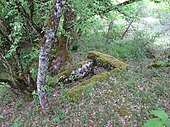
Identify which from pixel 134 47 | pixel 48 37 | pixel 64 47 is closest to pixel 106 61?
pixel 64 47

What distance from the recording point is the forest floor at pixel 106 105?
6.46m

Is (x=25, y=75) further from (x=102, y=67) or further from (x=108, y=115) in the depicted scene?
(x=108, y=115)

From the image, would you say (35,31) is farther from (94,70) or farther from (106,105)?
(106,105)

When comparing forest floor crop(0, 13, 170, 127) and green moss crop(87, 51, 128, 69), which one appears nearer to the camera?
forest floor crop(0, 13, 170, 127)

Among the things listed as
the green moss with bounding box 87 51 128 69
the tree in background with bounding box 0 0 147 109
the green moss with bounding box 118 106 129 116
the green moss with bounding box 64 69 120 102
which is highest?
the tree in background with bounding box 0 0 147 109

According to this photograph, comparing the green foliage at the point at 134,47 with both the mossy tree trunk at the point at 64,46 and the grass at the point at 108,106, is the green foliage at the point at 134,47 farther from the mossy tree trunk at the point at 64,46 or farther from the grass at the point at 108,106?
the grass at the point at 108,106

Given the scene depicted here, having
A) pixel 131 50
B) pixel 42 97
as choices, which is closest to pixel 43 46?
pixel 42 97

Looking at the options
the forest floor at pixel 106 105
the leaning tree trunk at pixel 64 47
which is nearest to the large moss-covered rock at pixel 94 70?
the forest floor at pixel 106 105

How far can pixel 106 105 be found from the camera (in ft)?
22.5

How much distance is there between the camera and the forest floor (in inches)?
254

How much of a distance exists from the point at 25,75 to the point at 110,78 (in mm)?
3118

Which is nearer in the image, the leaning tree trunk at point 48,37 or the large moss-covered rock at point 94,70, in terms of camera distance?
the leaning tree trunk at point 48,37

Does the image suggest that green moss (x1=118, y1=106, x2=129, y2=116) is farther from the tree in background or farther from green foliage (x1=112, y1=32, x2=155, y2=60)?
green foliage (x1=112, y1=32, x2=155, y2=60)

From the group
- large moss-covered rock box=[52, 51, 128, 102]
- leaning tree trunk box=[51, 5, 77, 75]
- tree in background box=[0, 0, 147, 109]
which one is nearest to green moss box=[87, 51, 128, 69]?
large moss-covered rock box=[52, 51, 128, 102]
